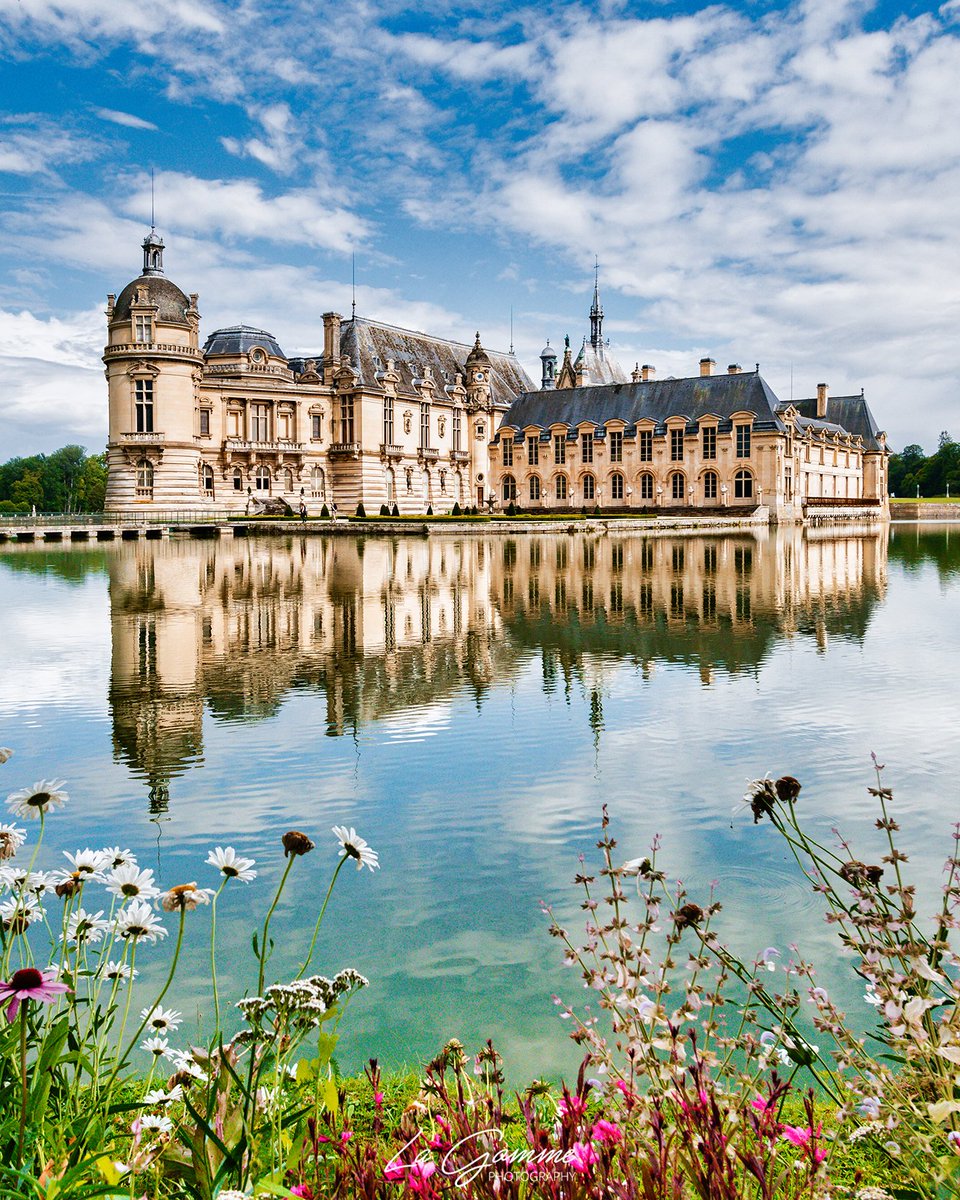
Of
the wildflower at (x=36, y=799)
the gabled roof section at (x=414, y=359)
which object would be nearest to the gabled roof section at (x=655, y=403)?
the gabled roof section at (x=414, y=359)

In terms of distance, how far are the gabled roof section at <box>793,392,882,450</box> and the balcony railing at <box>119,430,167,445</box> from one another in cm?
5412

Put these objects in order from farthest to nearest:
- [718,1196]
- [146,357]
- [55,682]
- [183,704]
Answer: [146,357] < [55,682] < [183,704] < [718,1196]

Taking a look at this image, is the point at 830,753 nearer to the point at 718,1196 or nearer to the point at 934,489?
the point at 718,1196

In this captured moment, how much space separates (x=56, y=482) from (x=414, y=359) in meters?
72.2

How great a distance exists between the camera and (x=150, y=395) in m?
54.5

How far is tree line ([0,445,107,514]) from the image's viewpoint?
362 ft

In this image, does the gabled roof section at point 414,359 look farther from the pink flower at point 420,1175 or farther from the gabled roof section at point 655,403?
the pink flower at point 420,1175

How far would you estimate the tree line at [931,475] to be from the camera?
114 metres

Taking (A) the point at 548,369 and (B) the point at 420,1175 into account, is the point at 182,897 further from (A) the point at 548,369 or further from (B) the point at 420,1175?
(A) the point at 548,369

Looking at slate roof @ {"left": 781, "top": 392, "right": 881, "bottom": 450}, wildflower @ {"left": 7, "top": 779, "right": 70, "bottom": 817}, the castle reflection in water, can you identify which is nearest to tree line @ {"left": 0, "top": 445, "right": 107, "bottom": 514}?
slate roof @ {"left": 781, "top": 392, "right": 881, "bottom": 450}

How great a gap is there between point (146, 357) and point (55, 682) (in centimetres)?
4616

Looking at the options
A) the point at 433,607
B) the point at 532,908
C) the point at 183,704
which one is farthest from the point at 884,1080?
the point at 433,607

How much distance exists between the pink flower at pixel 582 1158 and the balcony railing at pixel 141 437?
183 ft

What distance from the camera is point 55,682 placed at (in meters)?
11.8
